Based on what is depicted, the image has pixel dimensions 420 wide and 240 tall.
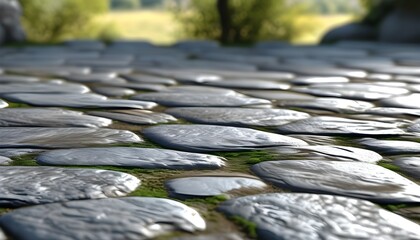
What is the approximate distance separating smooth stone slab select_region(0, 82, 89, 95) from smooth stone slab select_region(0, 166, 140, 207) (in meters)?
1.50

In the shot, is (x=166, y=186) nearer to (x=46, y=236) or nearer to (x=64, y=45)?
(x=46, y=236)

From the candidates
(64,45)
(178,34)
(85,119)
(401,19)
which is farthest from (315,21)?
(85,119)

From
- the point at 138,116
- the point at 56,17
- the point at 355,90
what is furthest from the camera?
the point at 56,17

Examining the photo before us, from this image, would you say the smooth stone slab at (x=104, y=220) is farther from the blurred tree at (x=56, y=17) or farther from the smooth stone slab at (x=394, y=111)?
the blurred tree at (x=56, y=17)

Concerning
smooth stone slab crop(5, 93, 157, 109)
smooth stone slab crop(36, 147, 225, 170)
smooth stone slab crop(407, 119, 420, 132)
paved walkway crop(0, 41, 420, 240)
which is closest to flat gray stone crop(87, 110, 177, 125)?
paved walkway crop(0, 41, 420, 240)

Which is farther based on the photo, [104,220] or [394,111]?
[394,111]

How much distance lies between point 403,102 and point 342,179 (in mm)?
1398

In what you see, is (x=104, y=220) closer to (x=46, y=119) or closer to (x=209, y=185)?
(x=209, y=185)

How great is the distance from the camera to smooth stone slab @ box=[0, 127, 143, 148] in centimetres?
198

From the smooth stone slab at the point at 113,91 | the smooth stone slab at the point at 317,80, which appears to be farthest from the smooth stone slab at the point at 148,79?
the smooth stone slab at the point at 317,80

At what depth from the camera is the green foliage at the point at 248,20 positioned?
970 centimetres

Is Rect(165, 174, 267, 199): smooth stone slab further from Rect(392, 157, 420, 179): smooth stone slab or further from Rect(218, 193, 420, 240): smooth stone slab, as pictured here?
Rect(392, 157, 420, 179): smooth stone slab

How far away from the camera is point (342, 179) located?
163cm

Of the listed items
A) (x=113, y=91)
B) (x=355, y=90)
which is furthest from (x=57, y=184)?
(x=355, y=90)
